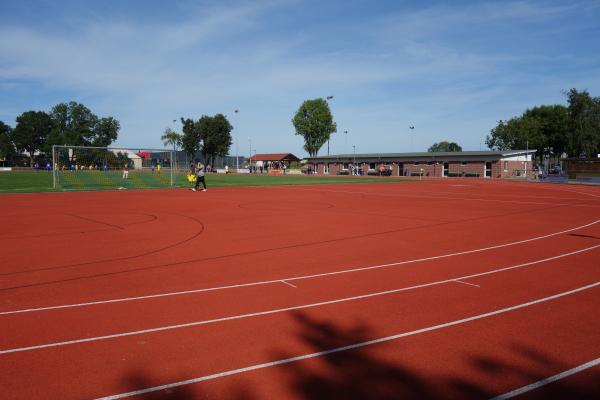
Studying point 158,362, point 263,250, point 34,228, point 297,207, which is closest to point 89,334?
point 158,362

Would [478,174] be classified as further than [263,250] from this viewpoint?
Yes

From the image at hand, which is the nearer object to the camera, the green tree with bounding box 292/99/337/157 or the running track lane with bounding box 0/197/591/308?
the running track lane with bounding box 0/197/591/308

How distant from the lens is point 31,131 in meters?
120

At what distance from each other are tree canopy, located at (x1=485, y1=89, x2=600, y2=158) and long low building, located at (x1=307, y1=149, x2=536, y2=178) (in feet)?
70.8

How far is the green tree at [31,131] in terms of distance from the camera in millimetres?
119438

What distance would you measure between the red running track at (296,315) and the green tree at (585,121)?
8147cm

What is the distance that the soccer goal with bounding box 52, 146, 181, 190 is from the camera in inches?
1309

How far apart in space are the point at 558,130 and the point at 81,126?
398 feet

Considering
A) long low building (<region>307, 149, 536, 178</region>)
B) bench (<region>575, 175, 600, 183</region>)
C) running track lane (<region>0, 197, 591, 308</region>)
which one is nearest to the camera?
running track lane (<region>0, 197, 591, 308</region>)

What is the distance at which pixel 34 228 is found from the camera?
519 inches

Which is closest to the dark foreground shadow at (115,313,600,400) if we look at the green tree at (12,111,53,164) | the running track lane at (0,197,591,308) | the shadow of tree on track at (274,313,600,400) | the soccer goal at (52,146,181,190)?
the shadow of tree on track at (274,313,600,400)

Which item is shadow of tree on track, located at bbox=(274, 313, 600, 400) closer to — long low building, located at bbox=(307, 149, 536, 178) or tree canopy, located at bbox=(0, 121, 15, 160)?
long low building, located at bbox=(307, 149, 536, 178)

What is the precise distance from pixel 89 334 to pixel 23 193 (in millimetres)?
25169

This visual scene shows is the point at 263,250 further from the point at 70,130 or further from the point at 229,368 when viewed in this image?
the point at 70,130
